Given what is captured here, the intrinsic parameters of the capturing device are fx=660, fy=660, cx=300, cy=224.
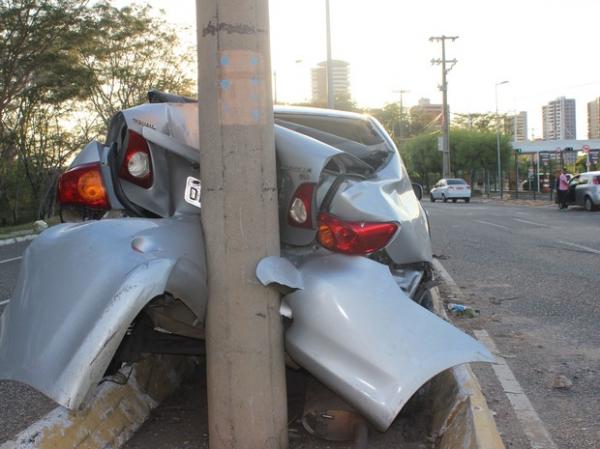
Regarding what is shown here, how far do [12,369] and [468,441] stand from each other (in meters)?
1.88

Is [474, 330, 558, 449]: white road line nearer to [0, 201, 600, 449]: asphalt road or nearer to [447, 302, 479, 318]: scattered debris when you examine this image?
[0, 201, 600, 449]: asphalt road

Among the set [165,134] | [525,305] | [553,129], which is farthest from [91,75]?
[553,129]

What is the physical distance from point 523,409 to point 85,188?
2706 millimetres

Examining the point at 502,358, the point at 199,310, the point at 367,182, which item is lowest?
the point at 502,358

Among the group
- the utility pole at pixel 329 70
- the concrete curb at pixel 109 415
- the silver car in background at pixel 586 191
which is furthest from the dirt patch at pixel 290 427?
the silver car in background at pixel 586 191

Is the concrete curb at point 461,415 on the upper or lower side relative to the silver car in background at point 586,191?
lower

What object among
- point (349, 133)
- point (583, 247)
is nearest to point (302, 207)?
point (349, 133)

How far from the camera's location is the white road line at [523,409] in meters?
3.35

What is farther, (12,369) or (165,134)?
(165,134)

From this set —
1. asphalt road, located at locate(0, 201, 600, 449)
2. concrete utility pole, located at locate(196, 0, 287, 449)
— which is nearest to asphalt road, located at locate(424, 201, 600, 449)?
asphalt road, located at locate(0, 201, 600, 449)

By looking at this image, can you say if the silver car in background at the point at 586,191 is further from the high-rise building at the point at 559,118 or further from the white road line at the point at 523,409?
the high-rise building at the point at 559,118

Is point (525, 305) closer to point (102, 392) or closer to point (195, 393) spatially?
point (195, 393)

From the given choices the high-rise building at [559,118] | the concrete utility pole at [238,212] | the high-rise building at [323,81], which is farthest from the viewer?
the high-rise building at [559,118]

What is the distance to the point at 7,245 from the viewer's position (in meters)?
16.2
